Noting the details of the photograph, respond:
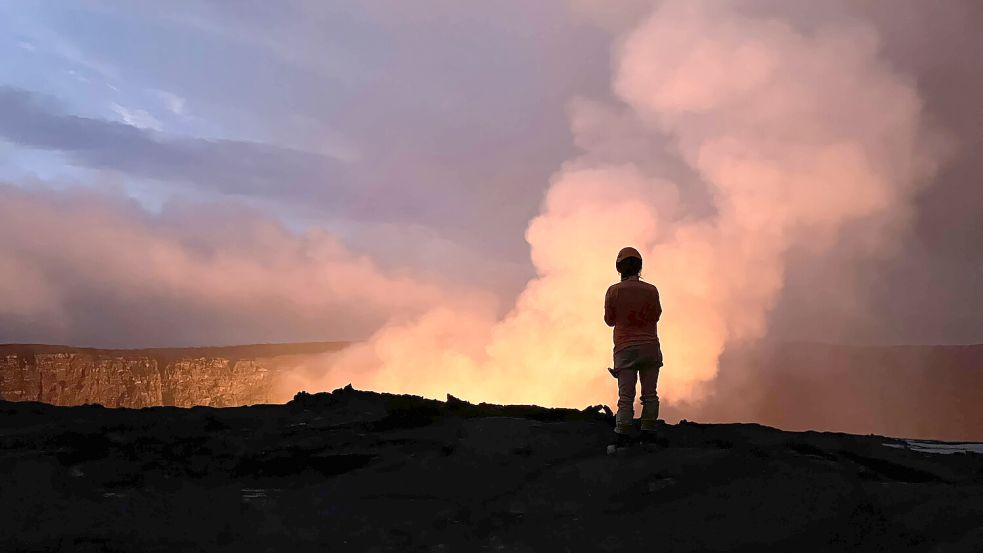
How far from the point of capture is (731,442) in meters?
9.33

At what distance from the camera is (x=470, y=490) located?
7074mm

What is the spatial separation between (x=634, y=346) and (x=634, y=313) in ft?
1.35

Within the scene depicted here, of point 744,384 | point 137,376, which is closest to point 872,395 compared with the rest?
point 744,384

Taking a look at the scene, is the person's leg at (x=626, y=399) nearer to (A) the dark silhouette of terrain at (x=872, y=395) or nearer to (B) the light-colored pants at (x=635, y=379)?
(B) the light-colored pants at (x=635, y=379)

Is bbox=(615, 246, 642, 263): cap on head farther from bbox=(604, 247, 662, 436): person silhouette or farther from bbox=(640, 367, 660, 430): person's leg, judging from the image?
bbox=(640, 367, 660, 430): person's leg

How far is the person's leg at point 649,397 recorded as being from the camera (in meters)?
8.55

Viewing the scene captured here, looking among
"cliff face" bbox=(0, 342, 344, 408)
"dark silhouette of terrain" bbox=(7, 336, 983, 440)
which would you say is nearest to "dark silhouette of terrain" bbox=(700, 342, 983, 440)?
"dark silhouette of terrain" bbox=(7, 336, 983, 440)

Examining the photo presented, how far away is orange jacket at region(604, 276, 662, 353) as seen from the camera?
335 inches

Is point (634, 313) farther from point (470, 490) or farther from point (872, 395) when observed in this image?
point (872, 395)

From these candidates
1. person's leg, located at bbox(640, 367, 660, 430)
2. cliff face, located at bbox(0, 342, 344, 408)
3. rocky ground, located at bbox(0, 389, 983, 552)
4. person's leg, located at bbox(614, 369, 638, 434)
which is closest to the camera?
rocky ground, located at bbox(0, 389, 983, 552)

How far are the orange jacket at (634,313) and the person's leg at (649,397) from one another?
0.40 meters

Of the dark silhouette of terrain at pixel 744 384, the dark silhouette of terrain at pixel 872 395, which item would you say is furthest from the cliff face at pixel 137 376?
the dark silhouette of terrain at pixel 872 395

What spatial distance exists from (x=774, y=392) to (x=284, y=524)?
125249mm

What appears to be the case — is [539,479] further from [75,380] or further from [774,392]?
[774,392]
